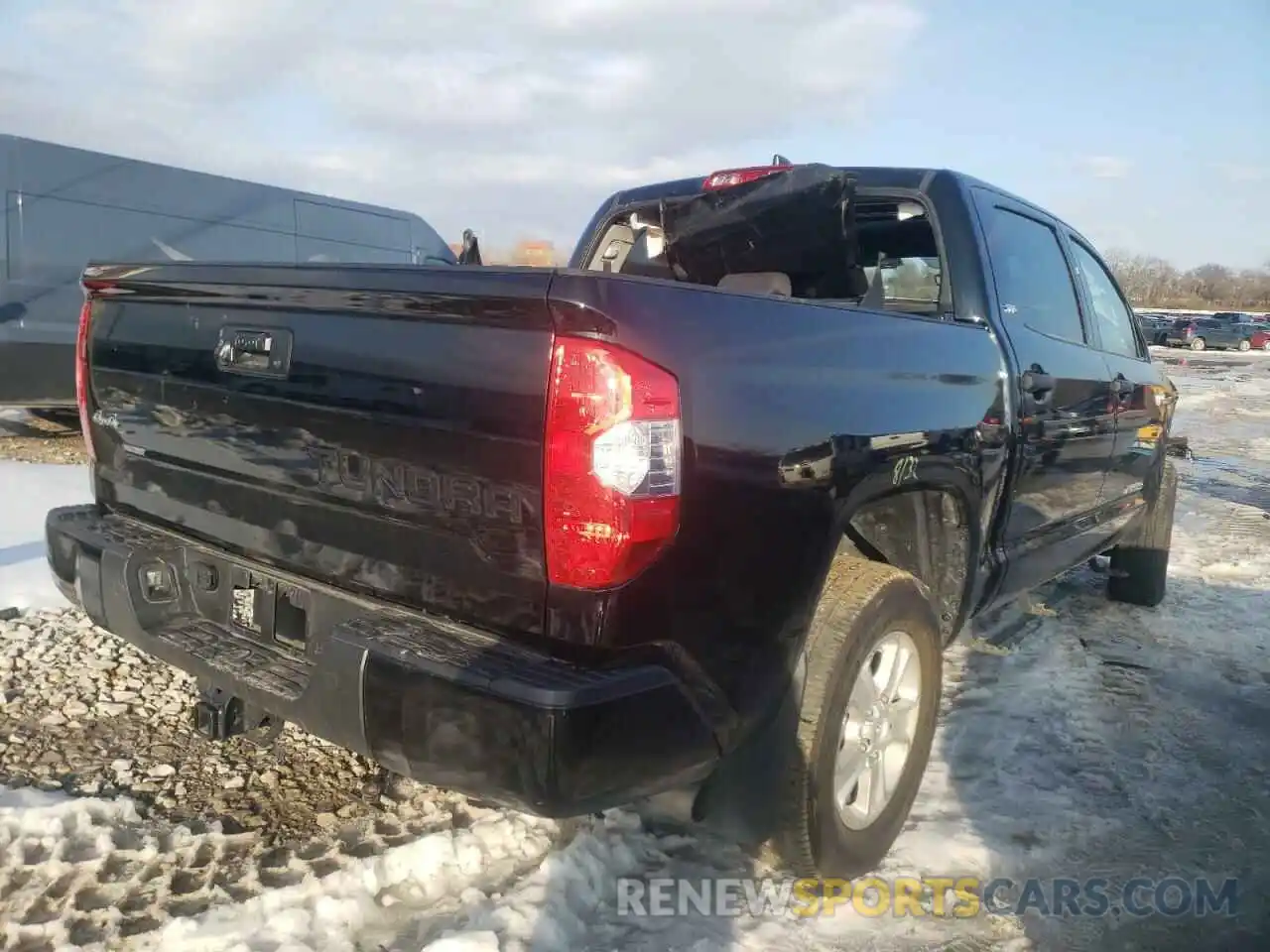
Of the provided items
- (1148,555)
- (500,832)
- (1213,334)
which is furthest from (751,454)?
(1213,334)

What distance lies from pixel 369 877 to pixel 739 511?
1347 millimetres

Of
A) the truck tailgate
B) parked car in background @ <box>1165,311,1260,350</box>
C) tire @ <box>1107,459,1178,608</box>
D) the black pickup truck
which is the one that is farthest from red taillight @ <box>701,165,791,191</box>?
parked car in background @ <box>1165,311,1260,350</box>

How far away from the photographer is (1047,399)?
3383 millimetres

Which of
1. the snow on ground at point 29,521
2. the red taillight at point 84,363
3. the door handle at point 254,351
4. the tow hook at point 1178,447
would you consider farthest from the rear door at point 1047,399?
the snow on ground at point 29,521

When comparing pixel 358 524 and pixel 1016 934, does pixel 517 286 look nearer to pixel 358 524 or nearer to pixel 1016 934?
pixel 358 524

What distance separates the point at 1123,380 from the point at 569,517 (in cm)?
340

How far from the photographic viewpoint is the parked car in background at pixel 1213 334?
1702 inches

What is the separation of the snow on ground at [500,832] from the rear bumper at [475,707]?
557 mm

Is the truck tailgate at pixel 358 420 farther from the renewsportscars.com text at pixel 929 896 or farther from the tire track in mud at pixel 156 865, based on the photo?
the renewsportscars.com text at pixel 929 896

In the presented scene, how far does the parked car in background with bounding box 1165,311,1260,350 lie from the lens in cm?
4322

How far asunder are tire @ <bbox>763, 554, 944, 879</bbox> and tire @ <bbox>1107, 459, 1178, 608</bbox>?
3.09 m

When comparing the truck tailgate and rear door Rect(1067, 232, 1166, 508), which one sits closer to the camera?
the truck tailgate

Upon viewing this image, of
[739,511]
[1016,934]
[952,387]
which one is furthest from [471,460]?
[1016,934]

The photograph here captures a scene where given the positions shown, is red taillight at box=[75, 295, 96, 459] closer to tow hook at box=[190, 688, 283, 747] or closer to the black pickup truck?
the black pickup truck
